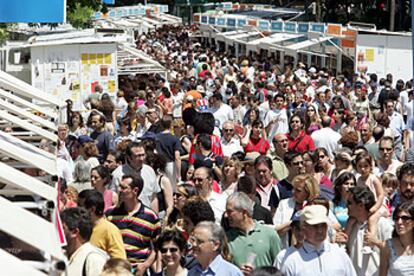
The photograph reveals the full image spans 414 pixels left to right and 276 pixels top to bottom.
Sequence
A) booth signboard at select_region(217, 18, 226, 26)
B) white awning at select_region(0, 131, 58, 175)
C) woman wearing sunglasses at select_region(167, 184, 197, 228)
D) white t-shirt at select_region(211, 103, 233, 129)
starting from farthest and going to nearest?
Result: booth signboard at select_region(217, 18, 226, 26) → white t-shirt at select_region(211, 103, 233, 129) → woman wearing sunglasses at select_region(167, 184, 197, 228) → white awning at select_region(0, 131, 58, 175)

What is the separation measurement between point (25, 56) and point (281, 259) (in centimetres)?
1566

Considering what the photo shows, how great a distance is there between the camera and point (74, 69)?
71.2 feet

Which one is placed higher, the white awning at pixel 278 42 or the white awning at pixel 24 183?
the white awning at pixel 24 183

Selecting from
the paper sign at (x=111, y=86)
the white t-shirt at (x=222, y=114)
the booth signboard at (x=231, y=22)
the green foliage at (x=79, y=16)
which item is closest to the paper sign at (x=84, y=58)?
the paper sign at (x=111, y=86)

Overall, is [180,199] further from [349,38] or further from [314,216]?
[349,38]

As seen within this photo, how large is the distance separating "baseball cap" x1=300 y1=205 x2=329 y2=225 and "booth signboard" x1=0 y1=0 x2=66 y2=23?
8974 mm

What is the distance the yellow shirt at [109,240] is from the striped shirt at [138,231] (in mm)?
521

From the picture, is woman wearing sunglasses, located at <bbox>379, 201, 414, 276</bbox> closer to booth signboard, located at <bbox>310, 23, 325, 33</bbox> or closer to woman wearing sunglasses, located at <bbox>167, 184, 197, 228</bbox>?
woman wearing sunglasses, located at <bbox>167, 184, 197, 228</bbox>

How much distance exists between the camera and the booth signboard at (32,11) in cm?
1456

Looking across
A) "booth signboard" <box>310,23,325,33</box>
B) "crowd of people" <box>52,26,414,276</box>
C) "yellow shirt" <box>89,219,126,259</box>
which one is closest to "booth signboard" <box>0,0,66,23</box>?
"crowd of people" <box>52,26,414,276</box>

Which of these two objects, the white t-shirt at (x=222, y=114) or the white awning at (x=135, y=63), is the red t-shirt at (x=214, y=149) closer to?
the white t-shirt at (x=222, y=114)

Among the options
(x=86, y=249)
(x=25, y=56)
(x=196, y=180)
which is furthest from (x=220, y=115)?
(x=86, y=249)

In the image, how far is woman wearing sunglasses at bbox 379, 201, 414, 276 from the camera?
21.7 ft

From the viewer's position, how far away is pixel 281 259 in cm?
646
